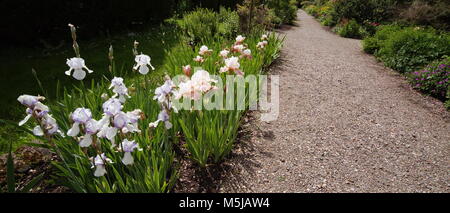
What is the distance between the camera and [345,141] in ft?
10.5

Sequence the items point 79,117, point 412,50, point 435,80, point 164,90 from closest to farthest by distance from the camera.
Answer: point 79,117 → point 164,90 → point 435,80 → point 412,50

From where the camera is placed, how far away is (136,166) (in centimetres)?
188

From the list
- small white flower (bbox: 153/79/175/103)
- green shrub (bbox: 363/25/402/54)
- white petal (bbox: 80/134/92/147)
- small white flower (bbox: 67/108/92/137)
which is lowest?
white petal (bbox: 80/134/92/147)

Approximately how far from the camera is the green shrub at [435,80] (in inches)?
178

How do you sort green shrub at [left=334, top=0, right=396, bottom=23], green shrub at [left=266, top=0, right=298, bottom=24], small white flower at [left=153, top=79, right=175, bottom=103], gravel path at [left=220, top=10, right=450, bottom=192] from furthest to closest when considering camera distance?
green shrub at [left=266, top=0, right=298, bottom=24] → green shrub at [left=334, top=0, right=396, bottom=23] → gravel path at [left=220, top=10, right=450, bottom=192] → small white flower at [left=153, top=79, right=175, bottom=103]

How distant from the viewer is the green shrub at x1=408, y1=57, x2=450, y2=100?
4.52 m

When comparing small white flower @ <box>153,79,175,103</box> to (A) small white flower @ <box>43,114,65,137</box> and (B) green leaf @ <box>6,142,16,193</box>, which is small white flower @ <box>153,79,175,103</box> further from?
(B) green leaf @ <box>6,142,16,193</box>

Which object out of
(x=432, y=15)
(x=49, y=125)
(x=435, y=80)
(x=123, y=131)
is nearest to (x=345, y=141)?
(x=123, y=131)

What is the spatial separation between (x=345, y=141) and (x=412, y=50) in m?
4.10

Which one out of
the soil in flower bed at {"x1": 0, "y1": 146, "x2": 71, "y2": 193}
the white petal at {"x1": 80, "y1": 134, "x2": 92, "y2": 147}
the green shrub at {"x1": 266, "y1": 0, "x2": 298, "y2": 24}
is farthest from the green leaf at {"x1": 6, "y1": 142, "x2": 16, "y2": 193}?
the green shrub at {"x1": 266, "y1": 0, "x2": 298, "y2": 24}

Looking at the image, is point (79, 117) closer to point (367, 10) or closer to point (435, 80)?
point (435, 80)

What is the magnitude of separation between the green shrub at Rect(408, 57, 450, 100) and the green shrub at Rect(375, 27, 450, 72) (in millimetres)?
675

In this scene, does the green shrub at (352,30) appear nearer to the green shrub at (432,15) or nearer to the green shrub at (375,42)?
the green shrub at (432,15)
